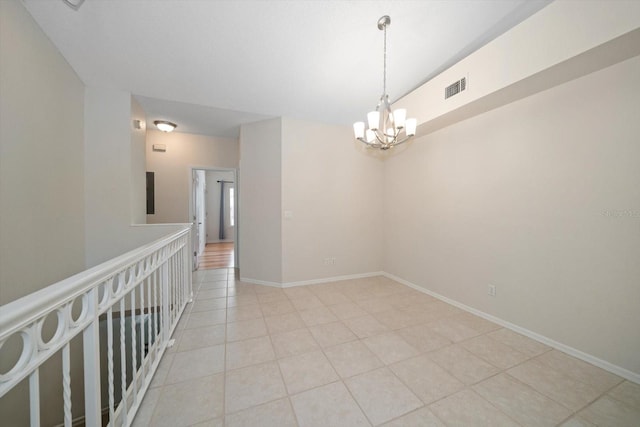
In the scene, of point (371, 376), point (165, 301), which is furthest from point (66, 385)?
point (371, 376)

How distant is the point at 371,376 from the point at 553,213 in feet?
7.17

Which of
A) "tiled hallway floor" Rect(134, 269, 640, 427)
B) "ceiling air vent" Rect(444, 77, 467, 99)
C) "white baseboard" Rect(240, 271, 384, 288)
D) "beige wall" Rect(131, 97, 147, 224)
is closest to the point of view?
"tiled hallway floor" Rect(134, 269, 640, 427)

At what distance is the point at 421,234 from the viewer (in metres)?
3.49

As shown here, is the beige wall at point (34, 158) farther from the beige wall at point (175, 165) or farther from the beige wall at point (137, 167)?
the beige wall at point (175, 165)

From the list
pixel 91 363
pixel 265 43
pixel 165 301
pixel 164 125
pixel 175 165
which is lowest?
pixel 165 301

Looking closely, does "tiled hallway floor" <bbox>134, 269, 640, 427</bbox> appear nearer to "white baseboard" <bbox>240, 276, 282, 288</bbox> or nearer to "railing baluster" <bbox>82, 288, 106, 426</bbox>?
"railing baluster" <bbox>82, 288, 106, 426</bbox>

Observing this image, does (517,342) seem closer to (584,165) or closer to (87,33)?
(584,165)

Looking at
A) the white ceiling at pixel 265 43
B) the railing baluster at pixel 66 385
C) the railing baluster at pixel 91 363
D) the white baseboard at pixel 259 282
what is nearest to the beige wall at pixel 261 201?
the white baseboard at pixel 259 282

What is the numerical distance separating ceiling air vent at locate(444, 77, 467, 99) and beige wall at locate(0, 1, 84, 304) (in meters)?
3.78

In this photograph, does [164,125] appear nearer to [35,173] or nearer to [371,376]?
[35,173]

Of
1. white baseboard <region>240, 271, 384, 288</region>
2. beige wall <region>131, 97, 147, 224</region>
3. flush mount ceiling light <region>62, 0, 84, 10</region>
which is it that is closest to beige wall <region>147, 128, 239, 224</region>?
beige wall <region>131, 97, 147, 224</region>

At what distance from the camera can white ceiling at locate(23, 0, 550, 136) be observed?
1797 mm

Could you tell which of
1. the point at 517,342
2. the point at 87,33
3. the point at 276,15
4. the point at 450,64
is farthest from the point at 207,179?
the point at 517,342

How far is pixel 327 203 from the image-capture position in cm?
393
